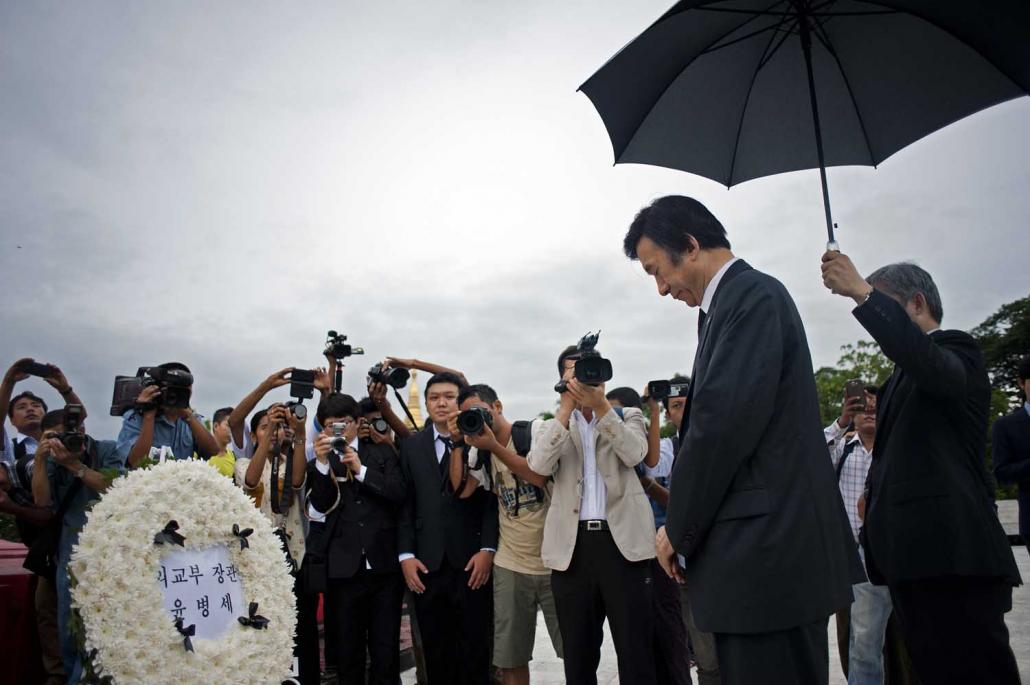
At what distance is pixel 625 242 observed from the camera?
2812 millimetres

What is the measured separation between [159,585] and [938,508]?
3530mm

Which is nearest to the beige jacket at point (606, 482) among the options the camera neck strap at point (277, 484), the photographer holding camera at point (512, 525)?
the photographer holding camera at point (512, 525)

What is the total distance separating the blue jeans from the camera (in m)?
4.26

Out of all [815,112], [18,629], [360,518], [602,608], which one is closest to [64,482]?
[18,629]

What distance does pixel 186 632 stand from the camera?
364 cm

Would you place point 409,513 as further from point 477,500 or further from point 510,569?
point 510,569

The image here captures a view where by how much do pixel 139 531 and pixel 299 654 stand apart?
6.48 ft

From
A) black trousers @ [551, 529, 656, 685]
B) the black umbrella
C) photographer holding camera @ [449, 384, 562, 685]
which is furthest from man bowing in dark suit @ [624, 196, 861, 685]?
photographer holding camera @ [449, 384, 562, 685]

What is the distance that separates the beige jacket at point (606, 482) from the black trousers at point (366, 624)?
4.48ft

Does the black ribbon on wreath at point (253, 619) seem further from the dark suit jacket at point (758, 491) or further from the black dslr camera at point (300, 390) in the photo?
the dark suit jacket at point (758, 491)

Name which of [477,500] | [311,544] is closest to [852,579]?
[477,500]

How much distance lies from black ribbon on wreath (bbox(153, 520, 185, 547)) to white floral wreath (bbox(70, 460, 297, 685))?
19 millimetres

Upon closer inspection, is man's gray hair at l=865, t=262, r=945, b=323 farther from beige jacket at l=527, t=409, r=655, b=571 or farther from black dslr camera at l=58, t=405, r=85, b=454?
black dslr camera at l=58, t=405, r=85, b=454

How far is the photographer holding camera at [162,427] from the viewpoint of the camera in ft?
15.0
